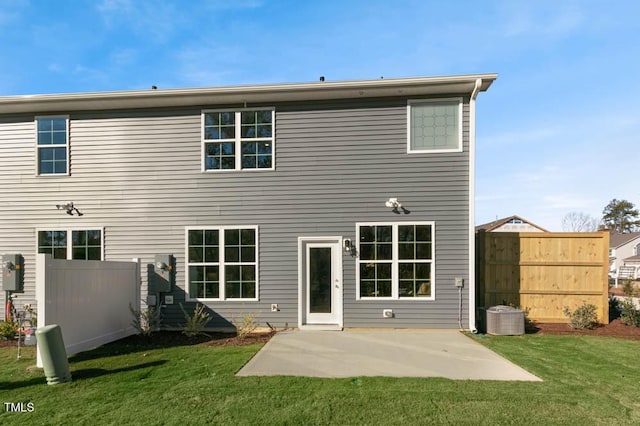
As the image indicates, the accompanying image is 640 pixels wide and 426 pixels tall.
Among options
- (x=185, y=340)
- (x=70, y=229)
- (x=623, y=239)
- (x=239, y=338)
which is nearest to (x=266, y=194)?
(x=239, y=338)

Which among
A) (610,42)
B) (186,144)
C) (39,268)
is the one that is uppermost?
(610,42)

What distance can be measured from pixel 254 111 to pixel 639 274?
3664 centimetres

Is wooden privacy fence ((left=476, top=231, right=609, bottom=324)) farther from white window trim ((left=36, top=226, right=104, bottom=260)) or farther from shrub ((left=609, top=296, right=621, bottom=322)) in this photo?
white window trim ((left=36, top=226, right=104, bottom=260))

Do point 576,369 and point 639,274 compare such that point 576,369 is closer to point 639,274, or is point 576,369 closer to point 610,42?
point 610,42

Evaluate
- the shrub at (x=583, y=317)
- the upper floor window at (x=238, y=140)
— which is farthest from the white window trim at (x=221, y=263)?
the shrub at (x=583, y=317)

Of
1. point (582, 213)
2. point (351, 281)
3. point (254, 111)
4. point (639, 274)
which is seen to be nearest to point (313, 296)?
point (351, 281)

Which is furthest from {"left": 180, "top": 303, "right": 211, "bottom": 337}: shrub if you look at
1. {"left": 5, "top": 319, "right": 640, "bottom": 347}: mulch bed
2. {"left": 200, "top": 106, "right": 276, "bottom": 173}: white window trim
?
{"left": 200, "top": 106, "right": 276, "bottom": 173}: white window trim

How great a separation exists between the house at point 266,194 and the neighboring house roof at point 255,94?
0.10 feet

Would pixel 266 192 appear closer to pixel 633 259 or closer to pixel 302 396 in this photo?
pixel 302 396

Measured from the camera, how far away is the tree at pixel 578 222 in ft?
168

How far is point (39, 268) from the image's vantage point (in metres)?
5.19

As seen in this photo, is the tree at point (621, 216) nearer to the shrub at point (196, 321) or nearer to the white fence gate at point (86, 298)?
the shrub at point (196, 321)

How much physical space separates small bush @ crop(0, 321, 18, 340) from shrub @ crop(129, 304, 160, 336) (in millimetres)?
2117

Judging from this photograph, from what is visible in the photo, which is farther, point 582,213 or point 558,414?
point 582,213
